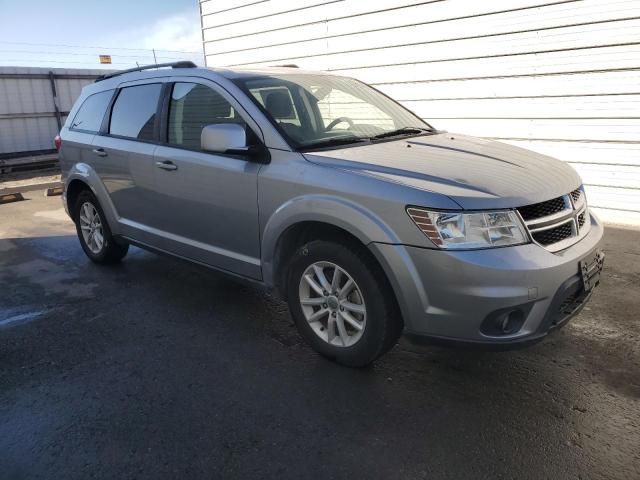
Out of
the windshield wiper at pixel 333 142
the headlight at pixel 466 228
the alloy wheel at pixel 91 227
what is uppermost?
the windshield wiper at pixel 333 142

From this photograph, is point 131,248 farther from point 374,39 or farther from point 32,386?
point 374,39

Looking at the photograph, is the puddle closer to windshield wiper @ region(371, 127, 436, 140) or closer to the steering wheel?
the steering wheel

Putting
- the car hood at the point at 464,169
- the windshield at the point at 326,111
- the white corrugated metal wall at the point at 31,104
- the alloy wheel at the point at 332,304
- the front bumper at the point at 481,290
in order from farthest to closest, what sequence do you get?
1. the white corrugated metal wall at the point at 31,104
2. the windshield at the point at 326,111
3. the alloy wheel at the point at 332,304
4. the car hood at the point at 464,169
5. the front bumper at the point at 481,290

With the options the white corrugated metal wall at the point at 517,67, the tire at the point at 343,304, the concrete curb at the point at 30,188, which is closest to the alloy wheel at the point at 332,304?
the tire at the point at 343,304

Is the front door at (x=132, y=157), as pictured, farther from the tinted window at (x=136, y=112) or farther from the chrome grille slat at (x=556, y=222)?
the chrome grille slat at (x=556, y=222)

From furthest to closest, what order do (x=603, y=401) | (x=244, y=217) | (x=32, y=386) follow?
1. (x=244, y=217)
2. (x=32, y=386)
3. (x=603, y=401)

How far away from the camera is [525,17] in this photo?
19.9ft

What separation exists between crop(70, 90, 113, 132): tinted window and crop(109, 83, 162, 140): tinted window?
21cm

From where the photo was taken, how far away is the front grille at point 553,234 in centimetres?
261

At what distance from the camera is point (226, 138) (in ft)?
10.3

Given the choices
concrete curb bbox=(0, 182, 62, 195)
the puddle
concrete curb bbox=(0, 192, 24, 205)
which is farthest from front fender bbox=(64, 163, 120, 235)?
concrete curb bbox=(0, 182, 62, 195)

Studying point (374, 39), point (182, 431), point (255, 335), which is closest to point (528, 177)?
point (255, 335)

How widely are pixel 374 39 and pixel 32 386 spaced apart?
6.40 meters

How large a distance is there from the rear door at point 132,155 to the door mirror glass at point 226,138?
1.00 m
